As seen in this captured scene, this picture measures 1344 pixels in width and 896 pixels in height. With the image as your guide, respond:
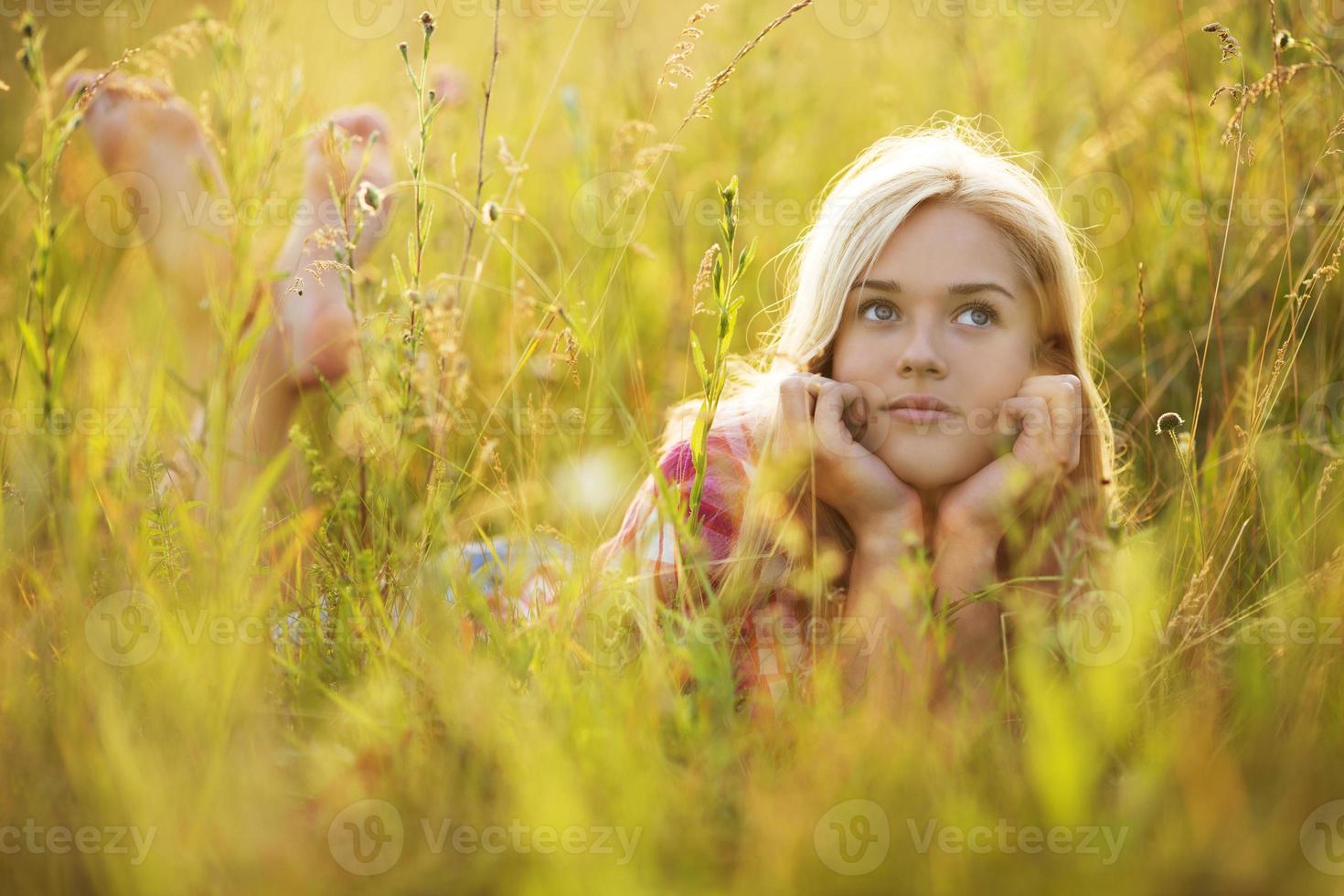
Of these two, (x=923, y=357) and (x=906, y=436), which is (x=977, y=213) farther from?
(x=906, y=436)

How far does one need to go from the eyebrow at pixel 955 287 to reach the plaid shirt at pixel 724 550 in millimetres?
390

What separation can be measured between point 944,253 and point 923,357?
0.79 feet

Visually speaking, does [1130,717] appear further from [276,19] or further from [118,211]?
[118,211]

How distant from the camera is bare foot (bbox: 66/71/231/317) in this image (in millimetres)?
2502

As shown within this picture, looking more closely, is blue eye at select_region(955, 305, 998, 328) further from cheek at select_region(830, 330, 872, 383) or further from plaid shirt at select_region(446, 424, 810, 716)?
plaid shirt at select_region(446, 424, 810, 716)

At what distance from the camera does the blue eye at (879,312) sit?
1.86 m

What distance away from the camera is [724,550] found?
1.96 metres

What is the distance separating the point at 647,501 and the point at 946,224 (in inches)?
29.9

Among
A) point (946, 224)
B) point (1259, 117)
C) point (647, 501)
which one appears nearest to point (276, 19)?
point (647, 501)

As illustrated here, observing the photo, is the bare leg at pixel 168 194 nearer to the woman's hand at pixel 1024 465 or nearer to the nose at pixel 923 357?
the nose at pixel 923 357

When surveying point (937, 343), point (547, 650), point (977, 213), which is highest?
point (977, 213)

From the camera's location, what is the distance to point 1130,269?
2668mm

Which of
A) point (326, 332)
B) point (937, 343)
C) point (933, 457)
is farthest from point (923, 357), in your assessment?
point (326, 332)

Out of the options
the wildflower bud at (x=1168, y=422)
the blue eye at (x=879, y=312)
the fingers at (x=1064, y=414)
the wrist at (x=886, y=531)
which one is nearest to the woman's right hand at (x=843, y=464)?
the wrist at (x=886, y=531)
